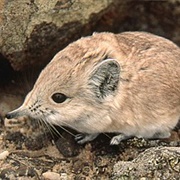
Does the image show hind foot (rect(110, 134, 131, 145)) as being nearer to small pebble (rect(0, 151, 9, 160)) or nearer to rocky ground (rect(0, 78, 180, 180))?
rocky ground (rect(0, 78, 180, 180))

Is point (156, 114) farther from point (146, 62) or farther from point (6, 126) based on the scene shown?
point (6, 126)

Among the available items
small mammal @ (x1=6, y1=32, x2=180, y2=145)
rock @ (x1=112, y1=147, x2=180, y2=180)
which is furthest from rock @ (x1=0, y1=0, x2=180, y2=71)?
rock @ (x1=112, y1=147, x2=180, y2=180)

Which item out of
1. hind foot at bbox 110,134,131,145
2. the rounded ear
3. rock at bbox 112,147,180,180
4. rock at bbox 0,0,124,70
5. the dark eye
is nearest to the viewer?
rock at bbox 112,147,180,180

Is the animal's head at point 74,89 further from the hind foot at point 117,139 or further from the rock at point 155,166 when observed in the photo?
the rock at point 155,166

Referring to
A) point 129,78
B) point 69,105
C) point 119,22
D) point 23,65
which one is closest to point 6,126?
point 23,65

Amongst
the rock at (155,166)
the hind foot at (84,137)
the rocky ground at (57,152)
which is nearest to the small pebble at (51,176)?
the rocky ground at (57,152)

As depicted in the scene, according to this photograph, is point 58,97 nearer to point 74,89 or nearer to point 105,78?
point 74,89
